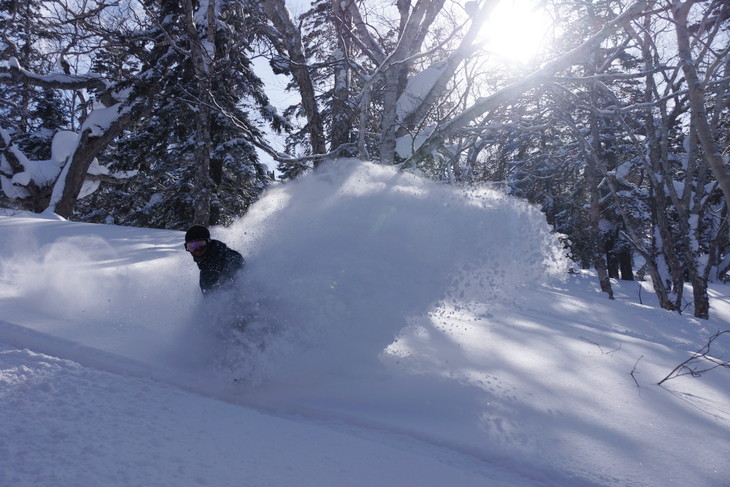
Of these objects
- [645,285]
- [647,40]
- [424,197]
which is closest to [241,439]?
[424,197]

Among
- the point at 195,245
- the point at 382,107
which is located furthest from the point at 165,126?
the point at 195,245

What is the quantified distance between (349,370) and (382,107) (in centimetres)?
822

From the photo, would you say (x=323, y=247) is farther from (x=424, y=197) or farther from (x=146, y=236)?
(x=146, y=236)

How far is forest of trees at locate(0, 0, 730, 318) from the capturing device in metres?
6.48

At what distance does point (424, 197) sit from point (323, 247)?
1.05 meters

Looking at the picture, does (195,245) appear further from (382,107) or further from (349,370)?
(382,107)

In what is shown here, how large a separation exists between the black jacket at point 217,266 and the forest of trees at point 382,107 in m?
2.85

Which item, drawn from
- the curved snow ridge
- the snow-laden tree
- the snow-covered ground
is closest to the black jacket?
the snow-covered ground

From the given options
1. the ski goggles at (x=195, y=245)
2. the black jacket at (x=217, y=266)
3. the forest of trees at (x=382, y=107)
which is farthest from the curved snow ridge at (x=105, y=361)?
the forest of trees at (x=382, y=107)

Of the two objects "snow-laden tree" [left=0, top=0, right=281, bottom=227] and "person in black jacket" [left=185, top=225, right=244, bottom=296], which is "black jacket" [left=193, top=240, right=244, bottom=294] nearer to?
"person in black jacket" [left=185, top=225, right=244, bottom=296]

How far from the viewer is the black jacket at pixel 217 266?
3502 mm

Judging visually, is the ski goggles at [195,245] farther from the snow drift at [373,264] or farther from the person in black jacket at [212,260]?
the snow drift at [373,264]

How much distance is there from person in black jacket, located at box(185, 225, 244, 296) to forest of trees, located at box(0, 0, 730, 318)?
282 cm

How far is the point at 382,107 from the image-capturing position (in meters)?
10.2
